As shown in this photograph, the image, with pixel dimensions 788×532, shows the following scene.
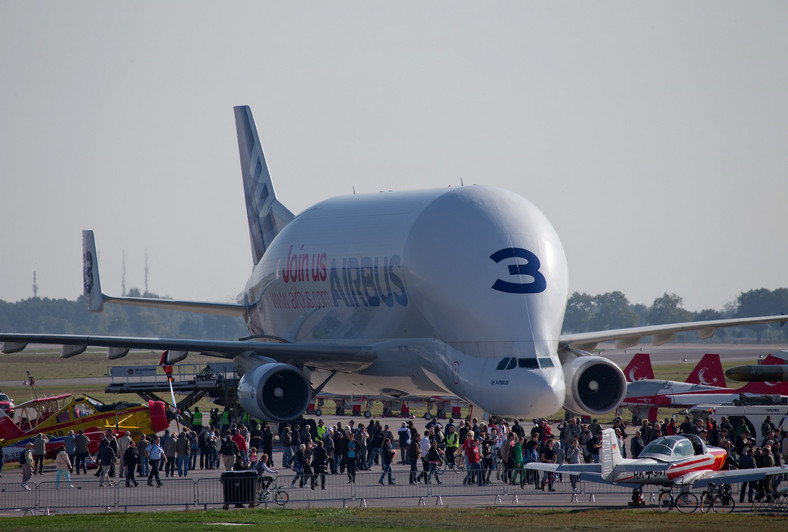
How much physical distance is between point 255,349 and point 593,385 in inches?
431

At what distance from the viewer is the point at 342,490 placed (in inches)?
1201

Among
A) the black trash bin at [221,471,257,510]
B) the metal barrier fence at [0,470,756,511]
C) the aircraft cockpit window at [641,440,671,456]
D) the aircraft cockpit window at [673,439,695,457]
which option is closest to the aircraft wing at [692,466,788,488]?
the aircraft cockpit window at [673,439,695,457]

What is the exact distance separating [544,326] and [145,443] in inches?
453

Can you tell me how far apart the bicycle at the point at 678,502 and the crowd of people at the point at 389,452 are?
182 cm

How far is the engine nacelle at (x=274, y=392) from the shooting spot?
123 ft

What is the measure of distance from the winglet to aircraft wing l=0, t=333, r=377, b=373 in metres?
11.1

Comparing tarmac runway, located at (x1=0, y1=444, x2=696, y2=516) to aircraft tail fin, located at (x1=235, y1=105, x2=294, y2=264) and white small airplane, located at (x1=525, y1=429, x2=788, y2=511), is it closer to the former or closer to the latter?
white small airplane, located at (x1=525, y1=429, x2=788, y2=511)

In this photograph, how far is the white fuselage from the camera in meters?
32.6

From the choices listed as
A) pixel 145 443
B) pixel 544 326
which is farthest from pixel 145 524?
pixel 544 326

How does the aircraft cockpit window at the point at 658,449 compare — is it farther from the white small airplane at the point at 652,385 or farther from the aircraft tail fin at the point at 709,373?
the aircraft tail fin at the point at 709,373

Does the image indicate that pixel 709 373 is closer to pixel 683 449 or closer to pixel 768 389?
pixel 768 389

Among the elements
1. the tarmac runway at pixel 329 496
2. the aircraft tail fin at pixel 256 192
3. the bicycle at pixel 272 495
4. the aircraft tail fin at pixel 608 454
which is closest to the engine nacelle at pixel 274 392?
the tarmac runway at pixel 329 496

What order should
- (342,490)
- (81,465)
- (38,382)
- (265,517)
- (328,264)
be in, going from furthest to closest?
(38,382) → (328,264) → (81,465) → (342,490) → (265,517)

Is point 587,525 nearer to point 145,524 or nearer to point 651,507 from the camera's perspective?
point 651,507
